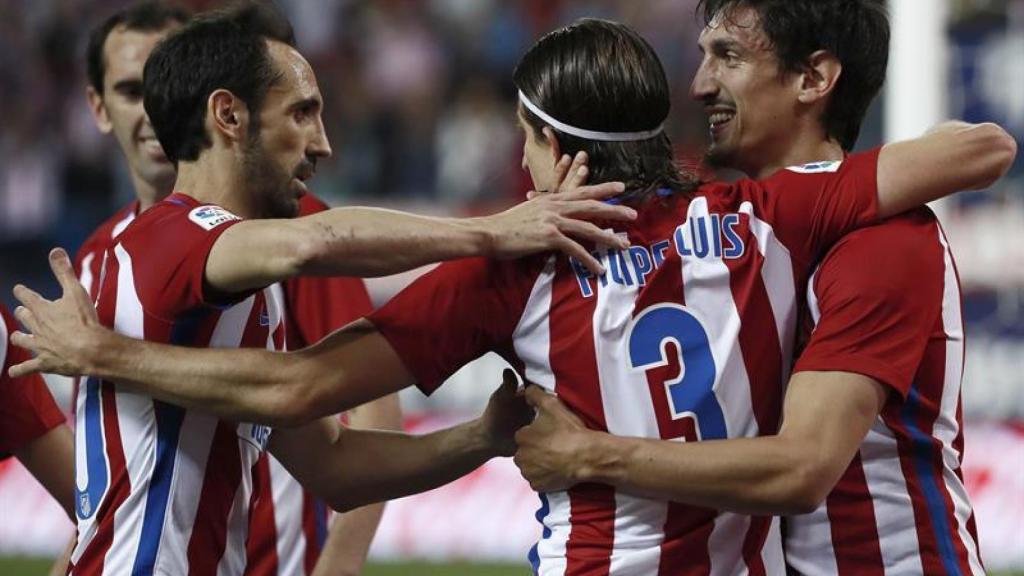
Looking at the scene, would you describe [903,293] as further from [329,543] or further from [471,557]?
[471,557]

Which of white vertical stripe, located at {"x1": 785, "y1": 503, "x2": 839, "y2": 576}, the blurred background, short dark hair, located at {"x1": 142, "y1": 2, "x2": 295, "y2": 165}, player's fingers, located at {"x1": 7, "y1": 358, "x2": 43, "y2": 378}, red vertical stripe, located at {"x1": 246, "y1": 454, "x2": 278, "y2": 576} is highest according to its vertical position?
short dark hair, located at {"x1": 142, "y1": 2, "x2": 295, "y2": 165}

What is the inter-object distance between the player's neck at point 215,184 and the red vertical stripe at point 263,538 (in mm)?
1300

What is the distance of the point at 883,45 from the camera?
14.4 feet

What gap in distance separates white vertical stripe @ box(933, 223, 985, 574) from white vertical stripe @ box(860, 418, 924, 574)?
0.42 feet

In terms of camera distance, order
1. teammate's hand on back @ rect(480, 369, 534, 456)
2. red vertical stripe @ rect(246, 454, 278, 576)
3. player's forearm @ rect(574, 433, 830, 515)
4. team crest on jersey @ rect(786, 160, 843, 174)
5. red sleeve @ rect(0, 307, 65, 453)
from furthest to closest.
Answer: red vertical stripe @ rect(246, 454, 278, 576)
red sleeve @ rect(0, 307, 65, 453)
teammate's hand on back @ rect(480, 369, 534, 456)
team crest on jersey @ rect(786, 160, 843, 174)
player's forearm @ rect(574, 433, 830, 515)

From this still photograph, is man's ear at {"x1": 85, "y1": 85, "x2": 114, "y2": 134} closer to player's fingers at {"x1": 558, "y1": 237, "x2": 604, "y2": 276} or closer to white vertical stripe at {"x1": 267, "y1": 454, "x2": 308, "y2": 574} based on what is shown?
white vertical stripe at {"x1": 267, "y1": 454, "x2": 308, "y2": 574}

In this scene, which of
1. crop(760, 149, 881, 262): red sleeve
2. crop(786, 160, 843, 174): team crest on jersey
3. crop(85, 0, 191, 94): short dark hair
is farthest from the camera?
crop(85, 0, 191, 94): short dark hair

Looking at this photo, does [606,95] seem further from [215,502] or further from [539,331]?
[215,502]

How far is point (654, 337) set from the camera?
3.62 metres

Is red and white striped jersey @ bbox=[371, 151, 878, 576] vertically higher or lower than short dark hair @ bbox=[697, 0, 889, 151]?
lower

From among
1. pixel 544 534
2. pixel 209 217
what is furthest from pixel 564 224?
pixel 209 217

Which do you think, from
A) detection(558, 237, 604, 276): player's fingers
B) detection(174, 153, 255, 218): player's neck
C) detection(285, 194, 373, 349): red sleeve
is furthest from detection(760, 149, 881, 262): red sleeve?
detection(285, 194, 373, 349): red sleeve

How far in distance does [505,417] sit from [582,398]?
1.82 feet

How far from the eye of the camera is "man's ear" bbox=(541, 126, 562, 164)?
3805mm
